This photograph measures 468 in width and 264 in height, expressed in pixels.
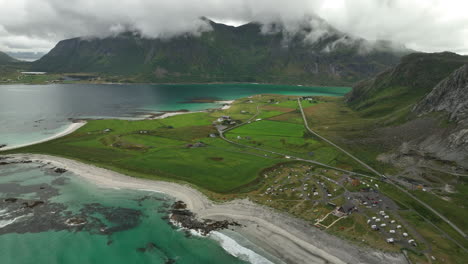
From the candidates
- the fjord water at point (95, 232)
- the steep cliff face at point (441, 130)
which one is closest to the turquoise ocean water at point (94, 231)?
the fjord water at point (95, 232)

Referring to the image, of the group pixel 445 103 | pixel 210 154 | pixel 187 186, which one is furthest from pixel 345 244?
pixel 445 103

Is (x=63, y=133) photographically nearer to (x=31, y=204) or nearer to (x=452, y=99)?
(x=31, y=204)

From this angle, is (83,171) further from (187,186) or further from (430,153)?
(430,153)

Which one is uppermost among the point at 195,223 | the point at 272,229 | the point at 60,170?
the point at 60,170

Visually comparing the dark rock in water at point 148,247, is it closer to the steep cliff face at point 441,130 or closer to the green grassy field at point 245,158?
the green grassy field at point 245,158

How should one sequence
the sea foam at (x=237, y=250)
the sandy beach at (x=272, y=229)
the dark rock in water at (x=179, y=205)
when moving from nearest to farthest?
1. the sandy beach at (x=272, y=229)
2. the sea foam at (x=237, y=250)
3. the dark rock in water at (x=179, y=205)

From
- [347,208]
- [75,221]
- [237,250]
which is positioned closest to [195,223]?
[237,250]
